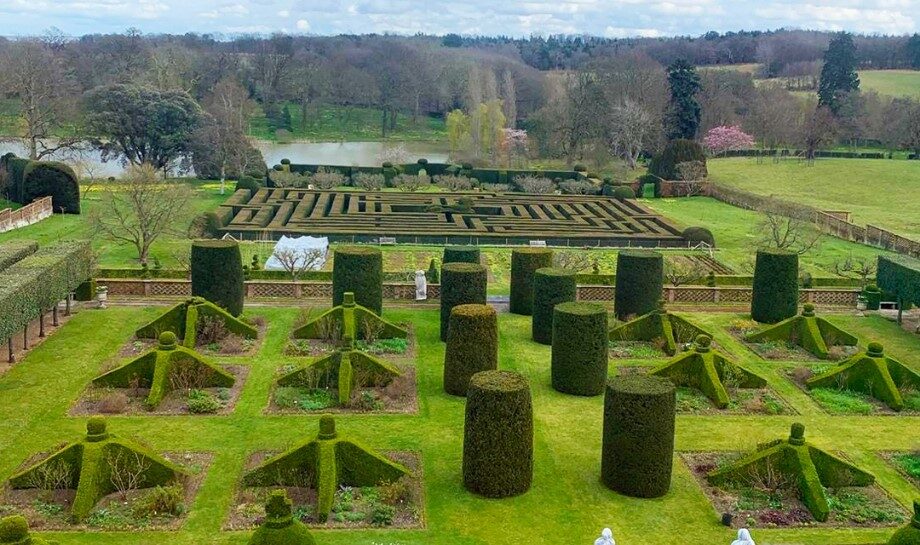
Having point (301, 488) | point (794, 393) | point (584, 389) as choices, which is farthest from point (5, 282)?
point (794, 393)

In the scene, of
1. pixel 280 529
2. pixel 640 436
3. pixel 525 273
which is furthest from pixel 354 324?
pixel 280 529

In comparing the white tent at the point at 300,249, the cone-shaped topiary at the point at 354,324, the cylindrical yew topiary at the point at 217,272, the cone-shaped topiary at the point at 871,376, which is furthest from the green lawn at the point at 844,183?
the cylindrical yew topiary at the point at 217,272

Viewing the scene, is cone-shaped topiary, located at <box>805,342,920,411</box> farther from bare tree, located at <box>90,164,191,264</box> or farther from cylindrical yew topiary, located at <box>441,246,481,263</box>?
bare tree, located at <box>90,164,191,264</box>

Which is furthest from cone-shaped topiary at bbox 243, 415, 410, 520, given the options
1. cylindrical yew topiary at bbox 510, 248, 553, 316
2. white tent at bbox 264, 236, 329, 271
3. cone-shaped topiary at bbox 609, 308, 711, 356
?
white tent at bbox 264, 236, 329, 271

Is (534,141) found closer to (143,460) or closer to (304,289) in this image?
(304,289)

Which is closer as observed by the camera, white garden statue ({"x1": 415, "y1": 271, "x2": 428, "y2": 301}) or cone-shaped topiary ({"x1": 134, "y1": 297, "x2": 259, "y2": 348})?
cone-shaped topiary ({"x1": 134, "y1": 297, "x2": 259, "y2": 348})

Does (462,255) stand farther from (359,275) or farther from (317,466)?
(317,466)
